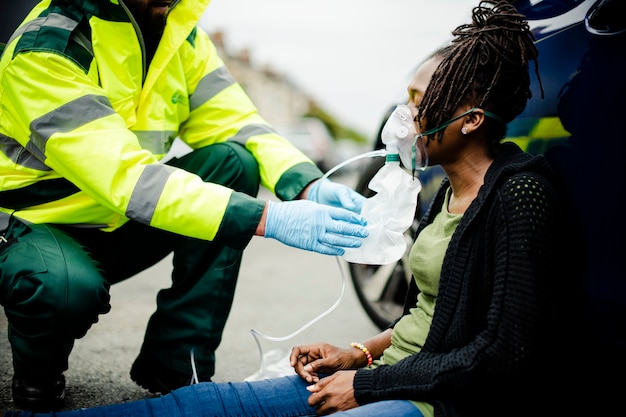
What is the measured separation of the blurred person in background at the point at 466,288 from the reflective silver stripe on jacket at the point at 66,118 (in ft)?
2.64

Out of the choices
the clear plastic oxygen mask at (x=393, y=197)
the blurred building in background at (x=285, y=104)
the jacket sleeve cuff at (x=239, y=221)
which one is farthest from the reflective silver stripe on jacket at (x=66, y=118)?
the blurred building in background at (x=285, y=104)

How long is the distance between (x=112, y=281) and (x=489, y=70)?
61.1 inches

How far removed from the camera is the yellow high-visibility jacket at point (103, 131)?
174cm

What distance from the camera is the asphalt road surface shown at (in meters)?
2.37

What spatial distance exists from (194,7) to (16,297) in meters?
1.13

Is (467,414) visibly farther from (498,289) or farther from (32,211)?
(32,211)

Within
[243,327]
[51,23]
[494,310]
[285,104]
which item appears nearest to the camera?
[494,310]

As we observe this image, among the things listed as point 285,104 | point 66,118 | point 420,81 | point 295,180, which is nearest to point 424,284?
point 420,81

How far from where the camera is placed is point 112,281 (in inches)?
88.7

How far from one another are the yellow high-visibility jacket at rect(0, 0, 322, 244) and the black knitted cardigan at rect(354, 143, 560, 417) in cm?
64

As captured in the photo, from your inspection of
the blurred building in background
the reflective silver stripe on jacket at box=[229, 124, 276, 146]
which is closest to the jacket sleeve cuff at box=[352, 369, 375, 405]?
the reflective silver stripe on jacket at box=[229, 124, 276, 146]

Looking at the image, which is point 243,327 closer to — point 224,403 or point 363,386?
point 224,403

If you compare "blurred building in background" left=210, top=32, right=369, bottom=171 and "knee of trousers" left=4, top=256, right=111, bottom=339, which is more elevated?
"knee of trousers" left=4, top=256, right=111, bottom=339

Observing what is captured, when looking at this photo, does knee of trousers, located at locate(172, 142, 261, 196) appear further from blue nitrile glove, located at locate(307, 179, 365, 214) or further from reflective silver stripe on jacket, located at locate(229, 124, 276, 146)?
blue nitrile glove, located at locate(307, 179, 365, 214)
